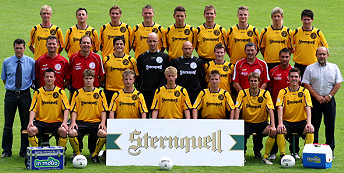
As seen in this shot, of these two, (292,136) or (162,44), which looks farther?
(162,44)

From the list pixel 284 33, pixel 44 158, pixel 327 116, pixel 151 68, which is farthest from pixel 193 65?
pixel 44 158

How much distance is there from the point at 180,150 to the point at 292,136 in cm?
222

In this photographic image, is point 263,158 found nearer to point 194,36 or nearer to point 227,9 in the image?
point 194,36

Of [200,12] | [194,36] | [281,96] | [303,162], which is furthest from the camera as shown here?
[200,12]

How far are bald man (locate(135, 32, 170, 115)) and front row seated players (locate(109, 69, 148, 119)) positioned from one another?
0.68 m

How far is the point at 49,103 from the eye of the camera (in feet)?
39.9

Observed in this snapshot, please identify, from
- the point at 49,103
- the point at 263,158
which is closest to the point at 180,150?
the point at 263,158

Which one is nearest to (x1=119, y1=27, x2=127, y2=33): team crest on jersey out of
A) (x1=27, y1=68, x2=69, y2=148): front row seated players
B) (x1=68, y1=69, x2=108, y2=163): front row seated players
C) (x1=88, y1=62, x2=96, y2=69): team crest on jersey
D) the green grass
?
(x1=88, y1=62, x2=96, y2=69): team crest on jersey

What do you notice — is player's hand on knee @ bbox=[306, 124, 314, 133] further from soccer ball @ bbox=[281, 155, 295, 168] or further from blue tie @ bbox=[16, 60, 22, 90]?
blue tie @ bbox=[16, 60, 22, 90]

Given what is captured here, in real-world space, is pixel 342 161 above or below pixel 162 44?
below

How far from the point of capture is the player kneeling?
12102 millimetres

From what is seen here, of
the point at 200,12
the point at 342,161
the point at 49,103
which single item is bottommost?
the point at 342,161

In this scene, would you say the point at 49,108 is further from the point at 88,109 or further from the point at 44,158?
the point at 44,158

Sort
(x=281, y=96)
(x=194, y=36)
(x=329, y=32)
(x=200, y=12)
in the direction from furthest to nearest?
(x=200, y=12) → (x=329, y=32) → (x=194, y=36) → (x=281, y=96)
